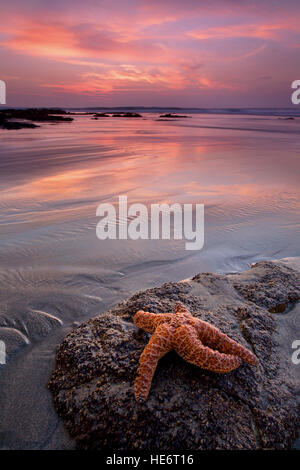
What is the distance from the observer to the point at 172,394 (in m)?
2.15

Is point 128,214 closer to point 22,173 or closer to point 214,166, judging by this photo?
point 22,173

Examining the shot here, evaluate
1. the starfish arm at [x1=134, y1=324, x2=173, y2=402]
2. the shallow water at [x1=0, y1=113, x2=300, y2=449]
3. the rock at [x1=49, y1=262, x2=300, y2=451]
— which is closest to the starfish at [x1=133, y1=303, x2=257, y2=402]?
the starfish arm at [x1=134, y1=324, x2=173, y2=402]

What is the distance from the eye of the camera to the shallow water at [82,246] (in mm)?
2570

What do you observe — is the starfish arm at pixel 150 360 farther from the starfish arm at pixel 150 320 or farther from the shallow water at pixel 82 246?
the shallow water at pixel 82 246

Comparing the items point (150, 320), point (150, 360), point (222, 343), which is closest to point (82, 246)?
point (150, 320)

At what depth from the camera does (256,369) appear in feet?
7.98

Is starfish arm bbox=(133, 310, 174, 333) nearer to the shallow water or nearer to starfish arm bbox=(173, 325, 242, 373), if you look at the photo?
starfish arm bbox=(173, 325, 242, 373)

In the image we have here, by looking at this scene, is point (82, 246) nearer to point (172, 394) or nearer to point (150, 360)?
point (150, 360)

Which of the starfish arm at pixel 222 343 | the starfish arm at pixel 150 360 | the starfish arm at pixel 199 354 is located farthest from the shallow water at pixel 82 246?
the starfish arm at pixel 222 343

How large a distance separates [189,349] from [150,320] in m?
0.48

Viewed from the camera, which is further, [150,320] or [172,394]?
[150,320]

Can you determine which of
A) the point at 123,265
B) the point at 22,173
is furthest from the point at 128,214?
the point at 22,173

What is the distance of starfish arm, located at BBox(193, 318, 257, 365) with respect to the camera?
90.0 inches
